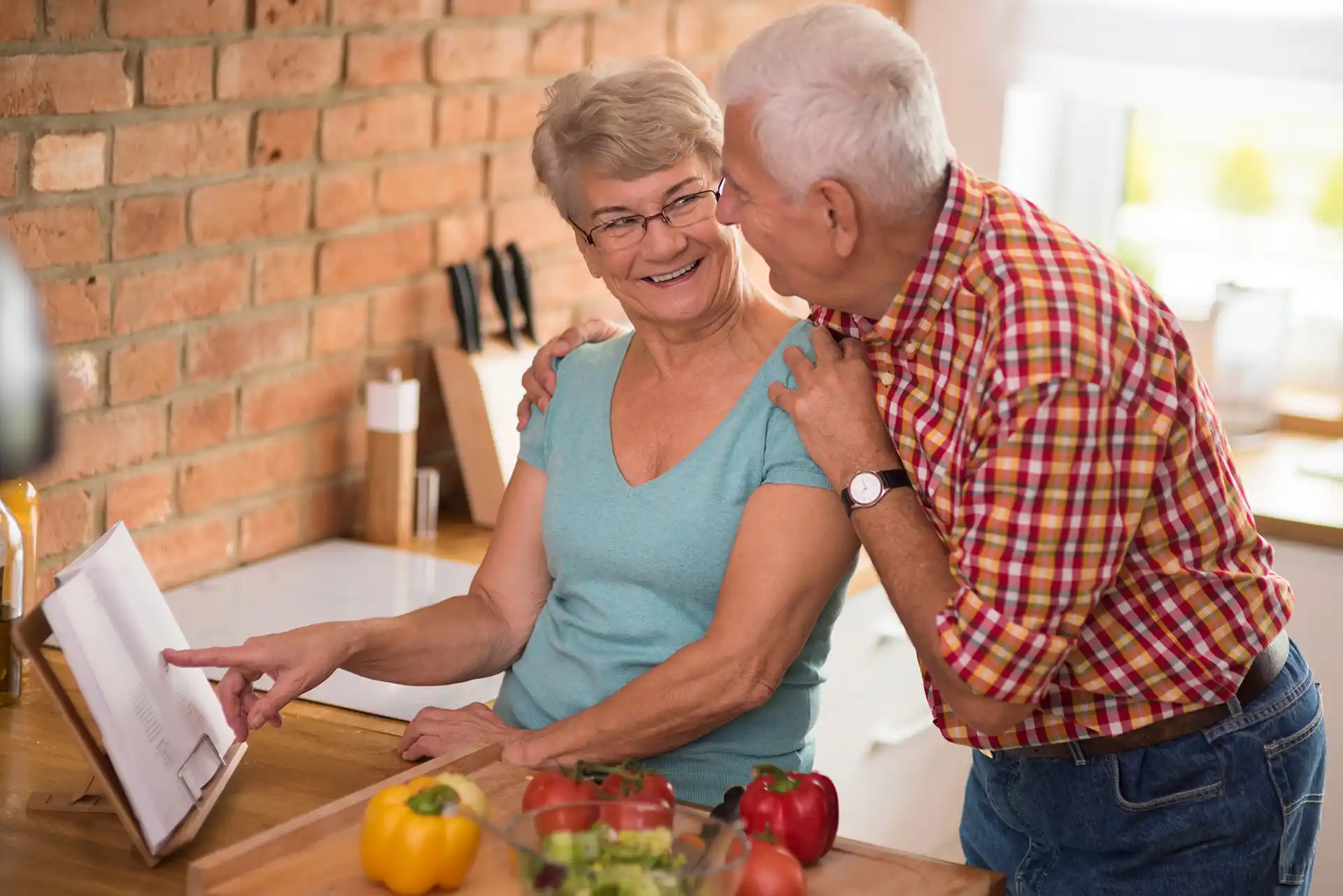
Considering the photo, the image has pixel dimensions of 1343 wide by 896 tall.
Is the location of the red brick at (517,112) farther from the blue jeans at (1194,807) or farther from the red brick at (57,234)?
the blue jeans at (1194,807)

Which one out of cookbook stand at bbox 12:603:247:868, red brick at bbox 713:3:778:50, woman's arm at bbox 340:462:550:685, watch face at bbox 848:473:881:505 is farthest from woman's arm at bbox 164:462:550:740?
red brick at bbox 713:3:778:50

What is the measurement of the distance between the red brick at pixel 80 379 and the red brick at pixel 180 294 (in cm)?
6

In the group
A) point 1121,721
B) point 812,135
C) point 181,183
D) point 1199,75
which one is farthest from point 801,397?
point 1199,75

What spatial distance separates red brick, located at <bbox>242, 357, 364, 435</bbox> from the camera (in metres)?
2.29

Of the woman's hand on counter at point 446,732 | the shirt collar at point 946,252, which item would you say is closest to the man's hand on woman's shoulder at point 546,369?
the woman's hand on counter at point 446,732

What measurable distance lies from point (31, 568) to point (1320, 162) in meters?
2.61

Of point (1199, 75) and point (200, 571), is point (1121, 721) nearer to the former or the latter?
point (200, 571)

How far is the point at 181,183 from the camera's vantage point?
2111 mm

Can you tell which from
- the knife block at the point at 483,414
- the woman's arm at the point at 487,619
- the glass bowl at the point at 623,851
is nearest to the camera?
the glass bowl at the point at 623,851

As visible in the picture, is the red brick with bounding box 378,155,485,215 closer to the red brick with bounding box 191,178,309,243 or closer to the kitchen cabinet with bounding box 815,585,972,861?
the red brick with bounding box 191,178,309,243

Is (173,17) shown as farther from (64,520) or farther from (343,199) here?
(64,520)

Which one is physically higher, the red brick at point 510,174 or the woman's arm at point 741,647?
the red brick at point 510,174

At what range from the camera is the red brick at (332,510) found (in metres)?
2.45

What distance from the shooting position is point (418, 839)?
124 cm
